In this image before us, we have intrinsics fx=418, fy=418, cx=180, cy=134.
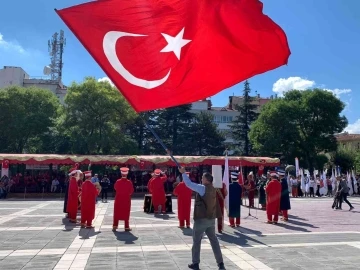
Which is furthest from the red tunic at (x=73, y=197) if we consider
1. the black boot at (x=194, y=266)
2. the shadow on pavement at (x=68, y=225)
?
the black boot at (x=194, y=266)

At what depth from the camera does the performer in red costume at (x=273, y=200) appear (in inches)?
578

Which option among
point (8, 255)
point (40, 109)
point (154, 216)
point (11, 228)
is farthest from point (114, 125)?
point (8, 255)

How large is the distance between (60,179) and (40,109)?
17.2 metres

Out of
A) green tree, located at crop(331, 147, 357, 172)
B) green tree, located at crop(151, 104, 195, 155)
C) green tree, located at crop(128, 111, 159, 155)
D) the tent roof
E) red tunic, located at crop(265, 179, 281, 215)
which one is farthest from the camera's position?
green tree, located at crop(331, 147, 357, 172)

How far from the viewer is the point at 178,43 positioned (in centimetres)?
777

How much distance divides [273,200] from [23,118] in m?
36.7

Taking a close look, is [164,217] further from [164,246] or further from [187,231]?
[164,246]

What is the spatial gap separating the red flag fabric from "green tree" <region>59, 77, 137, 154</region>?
3394cm

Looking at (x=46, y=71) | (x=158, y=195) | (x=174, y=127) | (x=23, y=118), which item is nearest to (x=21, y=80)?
(x=46, y=71)

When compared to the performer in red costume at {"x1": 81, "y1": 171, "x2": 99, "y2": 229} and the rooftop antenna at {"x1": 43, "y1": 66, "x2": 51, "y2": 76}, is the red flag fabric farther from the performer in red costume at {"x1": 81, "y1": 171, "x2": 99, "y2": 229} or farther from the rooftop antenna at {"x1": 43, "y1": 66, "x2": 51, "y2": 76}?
the rooftop antenna at {"x1": 43, "y1": 66, "x2": 51, "y2": 76}

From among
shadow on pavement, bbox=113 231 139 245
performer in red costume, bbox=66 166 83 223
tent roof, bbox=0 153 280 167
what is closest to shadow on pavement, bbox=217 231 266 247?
shadow on pavement, bbox=113 231 139 245

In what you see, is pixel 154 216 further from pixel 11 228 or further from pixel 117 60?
pixel 117 60

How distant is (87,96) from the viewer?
41312 millimetres

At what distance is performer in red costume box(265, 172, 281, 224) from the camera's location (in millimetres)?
14672
